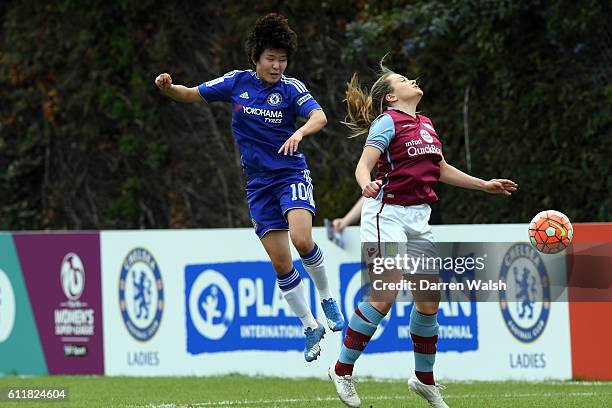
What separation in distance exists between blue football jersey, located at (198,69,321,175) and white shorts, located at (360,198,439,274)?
41.9 inches

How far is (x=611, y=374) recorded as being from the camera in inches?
412

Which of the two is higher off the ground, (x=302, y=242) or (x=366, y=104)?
(x=366, y=104)

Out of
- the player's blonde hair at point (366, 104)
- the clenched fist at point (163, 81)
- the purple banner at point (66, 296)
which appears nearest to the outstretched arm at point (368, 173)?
the player's blonde hair at point (366, 104)

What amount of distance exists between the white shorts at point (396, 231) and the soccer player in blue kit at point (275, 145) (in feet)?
2.71

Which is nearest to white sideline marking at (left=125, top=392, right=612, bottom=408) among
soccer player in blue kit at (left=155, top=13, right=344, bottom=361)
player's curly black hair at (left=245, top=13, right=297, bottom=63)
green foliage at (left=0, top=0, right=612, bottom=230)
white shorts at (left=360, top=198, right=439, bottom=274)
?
soccer player in blue kit at (left=155, top=13, right=344, bottom=361)

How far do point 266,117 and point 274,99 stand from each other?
13cm

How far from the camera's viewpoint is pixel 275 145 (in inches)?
335

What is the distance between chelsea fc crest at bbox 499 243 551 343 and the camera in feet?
35.4

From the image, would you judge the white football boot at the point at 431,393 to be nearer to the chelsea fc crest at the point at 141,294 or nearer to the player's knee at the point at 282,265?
the player's knee at the point at 282,265

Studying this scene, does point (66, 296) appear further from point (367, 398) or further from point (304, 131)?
point (304, 131)

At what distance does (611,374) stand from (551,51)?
4582 mm

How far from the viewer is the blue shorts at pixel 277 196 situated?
8453 mm

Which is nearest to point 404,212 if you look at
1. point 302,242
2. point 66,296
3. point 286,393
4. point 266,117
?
point 302,242

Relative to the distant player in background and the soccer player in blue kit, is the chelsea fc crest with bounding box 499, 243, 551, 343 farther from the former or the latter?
the distant player in background
